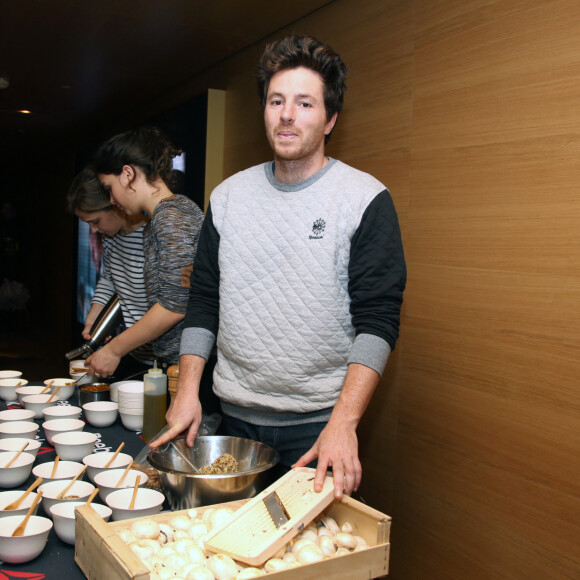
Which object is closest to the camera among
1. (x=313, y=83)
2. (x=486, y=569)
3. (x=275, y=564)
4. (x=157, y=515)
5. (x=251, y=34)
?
(x=275, y=564)

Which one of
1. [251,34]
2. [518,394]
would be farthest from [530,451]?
[251,34]

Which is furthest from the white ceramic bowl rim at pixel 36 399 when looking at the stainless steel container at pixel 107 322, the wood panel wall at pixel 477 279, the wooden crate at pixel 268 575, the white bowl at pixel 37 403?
the wood panel wall at pixel 477 279

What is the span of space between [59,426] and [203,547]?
81cm

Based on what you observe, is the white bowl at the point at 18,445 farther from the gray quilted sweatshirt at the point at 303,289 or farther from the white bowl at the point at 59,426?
the gray quilted sweatshirt at the point at 303,289

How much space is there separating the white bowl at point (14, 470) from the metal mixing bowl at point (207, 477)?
0.28 metres

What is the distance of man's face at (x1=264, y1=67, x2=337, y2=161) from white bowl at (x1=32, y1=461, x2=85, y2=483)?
87 centimetres

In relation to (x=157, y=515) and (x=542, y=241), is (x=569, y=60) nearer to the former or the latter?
(x=542, y=241)

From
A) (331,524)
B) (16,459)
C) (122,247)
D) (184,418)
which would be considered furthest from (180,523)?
(122,247)

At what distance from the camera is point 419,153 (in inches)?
93.4

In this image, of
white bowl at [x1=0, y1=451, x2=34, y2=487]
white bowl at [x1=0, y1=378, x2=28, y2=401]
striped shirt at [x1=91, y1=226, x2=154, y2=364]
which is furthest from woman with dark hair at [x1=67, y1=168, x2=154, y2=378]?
white bowl at [x1=0, y1=451, x2=34, y2=487]

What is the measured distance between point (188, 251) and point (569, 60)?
1.29 m

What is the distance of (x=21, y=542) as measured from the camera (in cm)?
102

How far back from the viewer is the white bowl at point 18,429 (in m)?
1.60

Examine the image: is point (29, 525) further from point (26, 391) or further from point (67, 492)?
point (26, 391)
